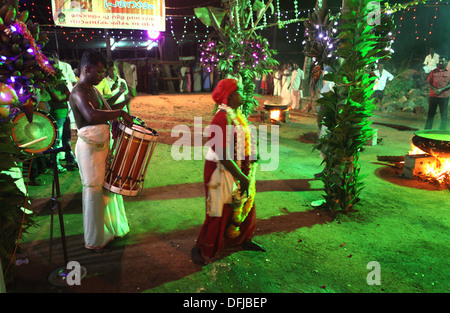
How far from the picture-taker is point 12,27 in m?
2.85

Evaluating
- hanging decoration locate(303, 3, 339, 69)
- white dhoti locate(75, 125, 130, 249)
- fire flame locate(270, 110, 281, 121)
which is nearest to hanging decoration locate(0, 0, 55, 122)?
white dhoti locate(75, 125, 130, 249)

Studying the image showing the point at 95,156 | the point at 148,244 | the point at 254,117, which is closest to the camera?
the point at 95,156

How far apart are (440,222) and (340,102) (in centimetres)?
227

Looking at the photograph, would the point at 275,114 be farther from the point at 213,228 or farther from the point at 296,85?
the point at 213,228

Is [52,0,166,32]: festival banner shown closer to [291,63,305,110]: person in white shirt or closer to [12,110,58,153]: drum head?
[291,63,305,110]: person in white shirt

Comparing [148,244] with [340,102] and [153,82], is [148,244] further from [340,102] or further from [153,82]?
[153,82]

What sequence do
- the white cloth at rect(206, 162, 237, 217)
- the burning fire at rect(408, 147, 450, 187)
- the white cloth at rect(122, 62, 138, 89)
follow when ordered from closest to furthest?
the white cloth at rect(206, 162, 237, 217) < the burning fire at rect(408, 147, 450, 187) < the white cloth at rect(122, 62, 138, 89)

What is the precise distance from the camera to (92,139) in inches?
139

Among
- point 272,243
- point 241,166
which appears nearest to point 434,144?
point 272,243

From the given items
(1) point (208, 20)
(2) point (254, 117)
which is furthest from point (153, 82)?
(1) point (208, 20)

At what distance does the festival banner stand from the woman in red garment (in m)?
11.7

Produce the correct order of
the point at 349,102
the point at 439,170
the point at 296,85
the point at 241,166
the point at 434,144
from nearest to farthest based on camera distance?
the point at 241,166, the point at 349,102, the point at 434,144, the point at 439,170, the point at 296,85

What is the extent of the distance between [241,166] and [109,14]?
1225 centimetres

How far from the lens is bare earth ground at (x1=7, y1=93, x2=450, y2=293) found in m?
3.24
